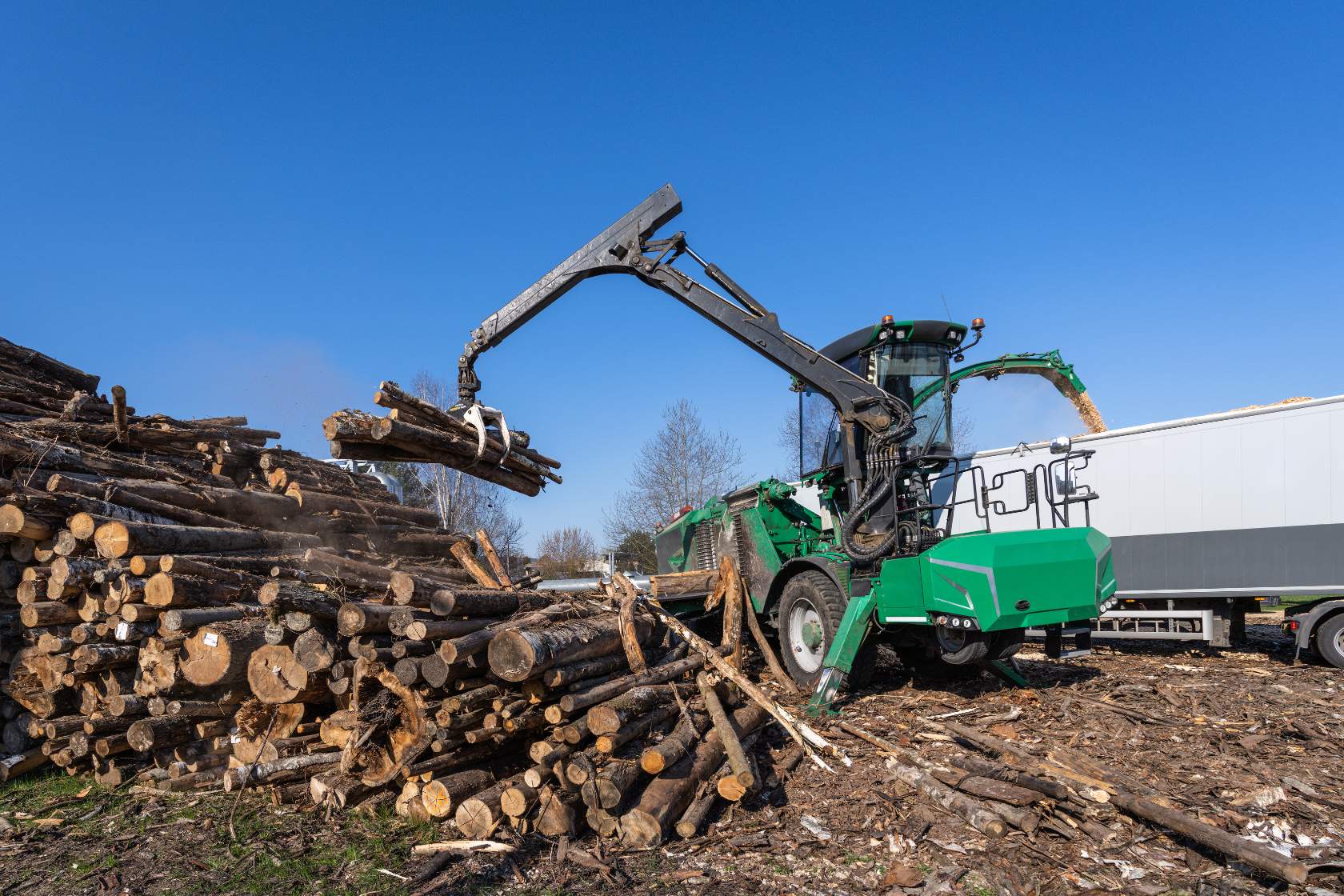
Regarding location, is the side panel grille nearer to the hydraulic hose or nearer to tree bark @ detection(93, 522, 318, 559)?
the hydraulic hose

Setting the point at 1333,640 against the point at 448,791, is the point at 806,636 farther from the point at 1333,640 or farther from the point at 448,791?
the point at 1333,640

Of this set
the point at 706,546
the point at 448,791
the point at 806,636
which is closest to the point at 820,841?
the point at 448,791

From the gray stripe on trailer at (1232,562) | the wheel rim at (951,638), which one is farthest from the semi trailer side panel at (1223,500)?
the wheel rim at (951,638)

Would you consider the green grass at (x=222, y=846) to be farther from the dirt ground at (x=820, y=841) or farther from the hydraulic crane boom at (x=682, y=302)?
the hydraulic crane boom at (x=682, y=302)

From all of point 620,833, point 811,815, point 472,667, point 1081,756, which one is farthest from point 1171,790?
point 472,667

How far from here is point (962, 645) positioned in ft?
22.5

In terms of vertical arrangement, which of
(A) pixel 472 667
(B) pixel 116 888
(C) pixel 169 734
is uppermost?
(A) pixel 472 667

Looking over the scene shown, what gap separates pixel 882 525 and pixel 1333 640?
5706mm

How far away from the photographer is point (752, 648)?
10.4 metres

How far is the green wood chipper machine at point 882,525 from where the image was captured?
654 centimetres

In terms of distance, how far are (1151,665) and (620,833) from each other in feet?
25.0

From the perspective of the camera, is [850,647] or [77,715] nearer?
[77,715]

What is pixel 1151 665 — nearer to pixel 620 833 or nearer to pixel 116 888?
pixel 620 833

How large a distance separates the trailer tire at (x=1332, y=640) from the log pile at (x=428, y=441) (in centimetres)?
891
